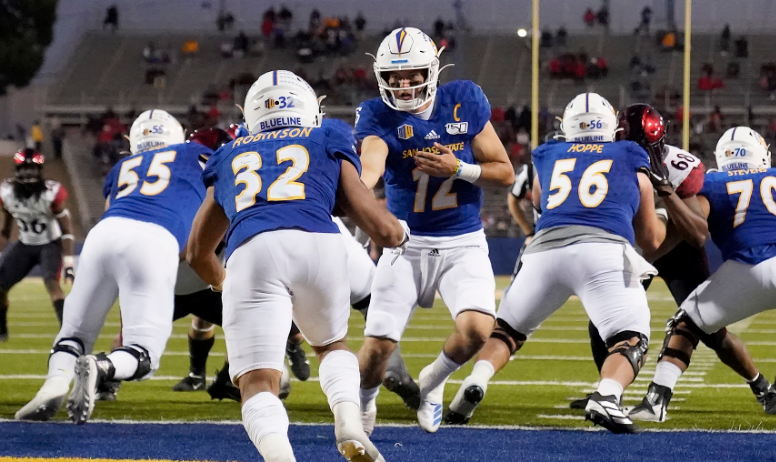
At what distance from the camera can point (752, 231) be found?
Answer: 4.97 m

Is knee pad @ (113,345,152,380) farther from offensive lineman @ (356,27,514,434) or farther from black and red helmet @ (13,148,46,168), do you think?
black and red helmet @ (13,148,46,168)

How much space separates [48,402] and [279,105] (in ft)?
6.27

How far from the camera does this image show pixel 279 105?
11.2 feet

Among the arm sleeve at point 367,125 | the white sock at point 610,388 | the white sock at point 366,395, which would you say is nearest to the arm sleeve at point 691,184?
the white sock at point 610,388

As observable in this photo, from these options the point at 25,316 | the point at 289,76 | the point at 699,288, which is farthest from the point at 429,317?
the point at 289,76

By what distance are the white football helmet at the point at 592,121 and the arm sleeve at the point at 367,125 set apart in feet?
2.93

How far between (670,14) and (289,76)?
71.6ft

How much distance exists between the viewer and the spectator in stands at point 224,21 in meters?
26.3

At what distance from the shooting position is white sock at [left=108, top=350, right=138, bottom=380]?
432cm

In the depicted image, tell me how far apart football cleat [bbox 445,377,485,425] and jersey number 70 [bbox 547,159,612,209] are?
0.86 m

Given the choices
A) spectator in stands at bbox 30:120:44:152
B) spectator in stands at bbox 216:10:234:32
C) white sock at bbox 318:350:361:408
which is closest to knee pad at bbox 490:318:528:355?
white sock at bbox 318:350:361:408

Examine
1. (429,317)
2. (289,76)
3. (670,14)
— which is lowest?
(429,317)

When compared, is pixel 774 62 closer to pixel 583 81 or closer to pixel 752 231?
pixel 583 81

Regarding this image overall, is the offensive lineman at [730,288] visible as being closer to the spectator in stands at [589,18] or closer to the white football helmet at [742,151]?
the white football helmet at [742,151]
